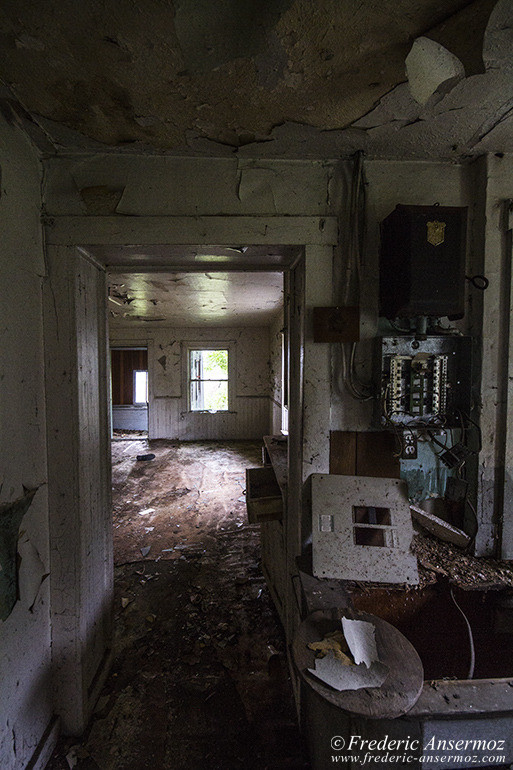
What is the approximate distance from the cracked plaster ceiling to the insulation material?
1475mm

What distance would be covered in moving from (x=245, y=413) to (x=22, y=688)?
19.4 feet

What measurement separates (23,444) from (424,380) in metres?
1.73

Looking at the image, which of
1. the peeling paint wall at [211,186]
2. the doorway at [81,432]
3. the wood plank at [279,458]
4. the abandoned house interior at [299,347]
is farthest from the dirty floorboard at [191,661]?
the peeling paint wall at [211,186]

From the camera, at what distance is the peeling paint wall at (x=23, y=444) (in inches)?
45.8

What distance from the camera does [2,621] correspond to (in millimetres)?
1128

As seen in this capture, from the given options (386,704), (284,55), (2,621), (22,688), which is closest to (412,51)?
(284,55)

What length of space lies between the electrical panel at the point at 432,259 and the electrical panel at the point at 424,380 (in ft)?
0.56

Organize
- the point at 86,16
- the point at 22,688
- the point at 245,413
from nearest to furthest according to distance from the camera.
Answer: the point at 86,16 < the point at 22,688 < the point at 245,413

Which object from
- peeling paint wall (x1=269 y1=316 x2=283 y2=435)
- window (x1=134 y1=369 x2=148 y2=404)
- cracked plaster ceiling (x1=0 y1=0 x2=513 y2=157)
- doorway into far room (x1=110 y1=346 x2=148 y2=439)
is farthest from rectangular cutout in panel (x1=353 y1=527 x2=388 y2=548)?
window (x1=134 y1=369 x2=148 y2=404)

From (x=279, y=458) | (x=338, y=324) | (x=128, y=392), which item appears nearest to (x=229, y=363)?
(x=128, y=392)

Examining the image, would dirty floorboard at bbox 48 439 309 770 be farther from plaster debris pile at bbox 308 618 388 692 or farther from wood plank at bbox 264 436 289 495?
wood plank at bbox 264 436 289 495

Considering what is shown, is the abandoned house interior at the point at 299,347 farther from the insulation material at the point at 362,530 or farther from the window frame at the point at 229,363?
the window frame at the point at 229,363

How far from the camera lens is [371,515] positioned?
1433 millimetres

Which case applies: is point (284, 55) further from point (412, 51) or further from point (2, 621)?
point (2, 621)
